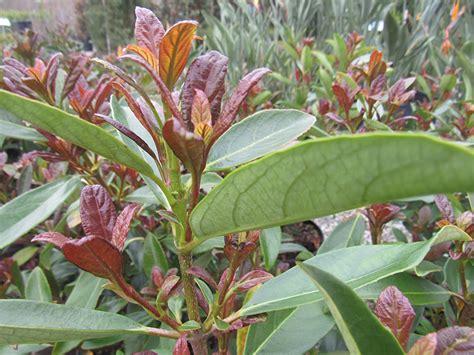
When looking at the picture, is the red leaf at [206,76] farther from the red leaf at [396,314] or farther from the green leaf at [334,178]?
the red leaf at [396,314]

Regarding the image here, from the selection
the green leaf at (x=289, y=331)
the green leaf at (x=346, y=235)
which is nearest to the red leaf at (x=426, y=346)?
the green leaf at (x=289, y=331)

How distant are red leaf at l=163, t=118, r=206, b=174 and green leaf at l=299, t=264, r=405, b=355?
152 millimetres

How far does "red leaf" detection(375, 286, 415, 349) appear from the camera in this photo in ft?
1.43

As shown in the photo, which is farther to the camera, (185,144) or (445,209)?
(445,209)

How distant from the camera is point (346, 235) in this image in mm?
921

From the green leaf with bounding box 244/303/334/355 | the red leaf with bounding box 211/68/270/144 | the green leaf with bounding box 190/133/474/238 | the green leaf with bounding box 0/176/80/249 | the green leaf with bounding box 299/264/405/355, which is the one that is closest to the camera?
the green leaf with bounding box 190/133/474/238

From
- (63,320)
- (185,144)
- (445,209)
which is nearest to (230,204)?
(185,144)

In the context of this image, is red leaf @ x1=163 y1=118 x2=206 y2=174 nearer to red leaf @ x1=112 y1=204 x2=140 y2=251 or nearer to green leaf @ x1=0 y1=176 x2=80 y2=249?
red leaf @ x1=112 y1=204 x2=140 y2=251

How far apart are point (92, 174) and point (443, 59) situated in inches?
88.9

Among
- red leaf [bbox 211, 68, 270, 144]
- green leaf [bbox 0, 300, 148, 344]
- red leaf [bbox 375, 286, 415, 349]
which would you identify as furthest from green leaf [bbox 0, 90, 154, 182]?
red leaf [bbox 375, 286, 415, 349]

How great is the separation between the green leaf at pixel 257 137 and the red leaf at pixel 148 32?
0.47 ft

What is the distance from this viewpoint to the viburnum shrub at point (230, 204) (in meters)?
0.30

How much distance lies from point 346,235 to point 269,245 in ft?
0.77

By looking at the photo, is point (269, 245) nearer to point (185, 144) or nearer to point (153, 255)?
point (153, 255)
